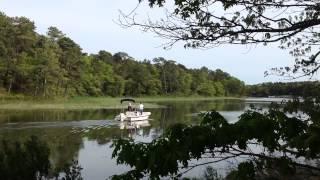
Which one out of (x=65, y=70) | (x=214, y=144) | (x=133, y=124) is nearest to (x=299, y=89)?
(x=214, y=144)

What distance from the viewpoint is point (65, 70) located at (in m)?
83.2

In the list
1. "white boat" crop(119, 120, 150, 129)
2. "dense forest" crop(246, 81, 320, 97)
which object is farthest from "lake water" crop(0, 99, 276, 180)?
"dense forest" crop(246, 81, 320, 97)

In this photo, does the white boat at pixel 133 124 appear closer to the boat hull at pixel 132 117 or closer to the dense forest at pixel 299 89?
the boat hull at pixel 132 117

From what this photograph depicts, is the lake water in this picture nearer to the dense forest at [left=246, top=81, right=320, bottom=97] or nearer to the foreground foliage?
the dense forest at [left=246, top=81, right=320, bottom=97]

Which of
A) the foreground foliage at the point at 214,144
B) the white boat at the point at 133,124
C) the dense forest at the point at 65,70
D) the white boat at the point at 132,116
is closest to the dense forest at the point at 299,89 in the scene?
the foreground foliage at the point at 214,144

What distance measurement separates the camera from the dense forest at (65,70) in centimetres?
7381

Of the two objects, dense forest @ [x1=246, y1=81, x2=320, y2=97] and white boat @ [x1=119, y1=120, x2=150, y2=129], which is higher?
dense forest @ [x1=246, y1=81, x2=320, y2=97]

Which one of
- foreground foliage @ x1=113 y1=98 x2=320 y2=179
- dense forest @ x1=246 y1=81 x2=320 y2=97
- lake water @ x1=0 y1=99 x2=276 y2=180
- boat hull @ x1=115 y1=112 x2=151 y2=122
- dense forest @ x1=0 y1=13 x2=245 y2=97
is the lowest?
lake water @ x1=0 y1=99 x2=276 y2=180

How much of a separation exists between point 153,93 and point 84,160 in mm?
98180

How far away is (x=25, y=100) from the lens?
7119 centimetres

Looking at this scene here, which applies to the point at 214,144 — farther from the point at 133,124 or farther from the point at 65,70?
the point at 65,70

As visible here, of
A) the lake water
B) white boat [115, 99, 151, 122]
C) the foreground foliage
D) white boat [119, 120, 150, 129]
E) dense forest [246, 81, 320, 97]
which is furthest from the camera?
white boat [115, 99, 151, 122]

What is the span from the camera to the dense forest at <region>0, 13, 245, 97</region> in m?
73.8

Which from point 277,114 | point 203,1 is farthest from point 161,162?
point 203,1
